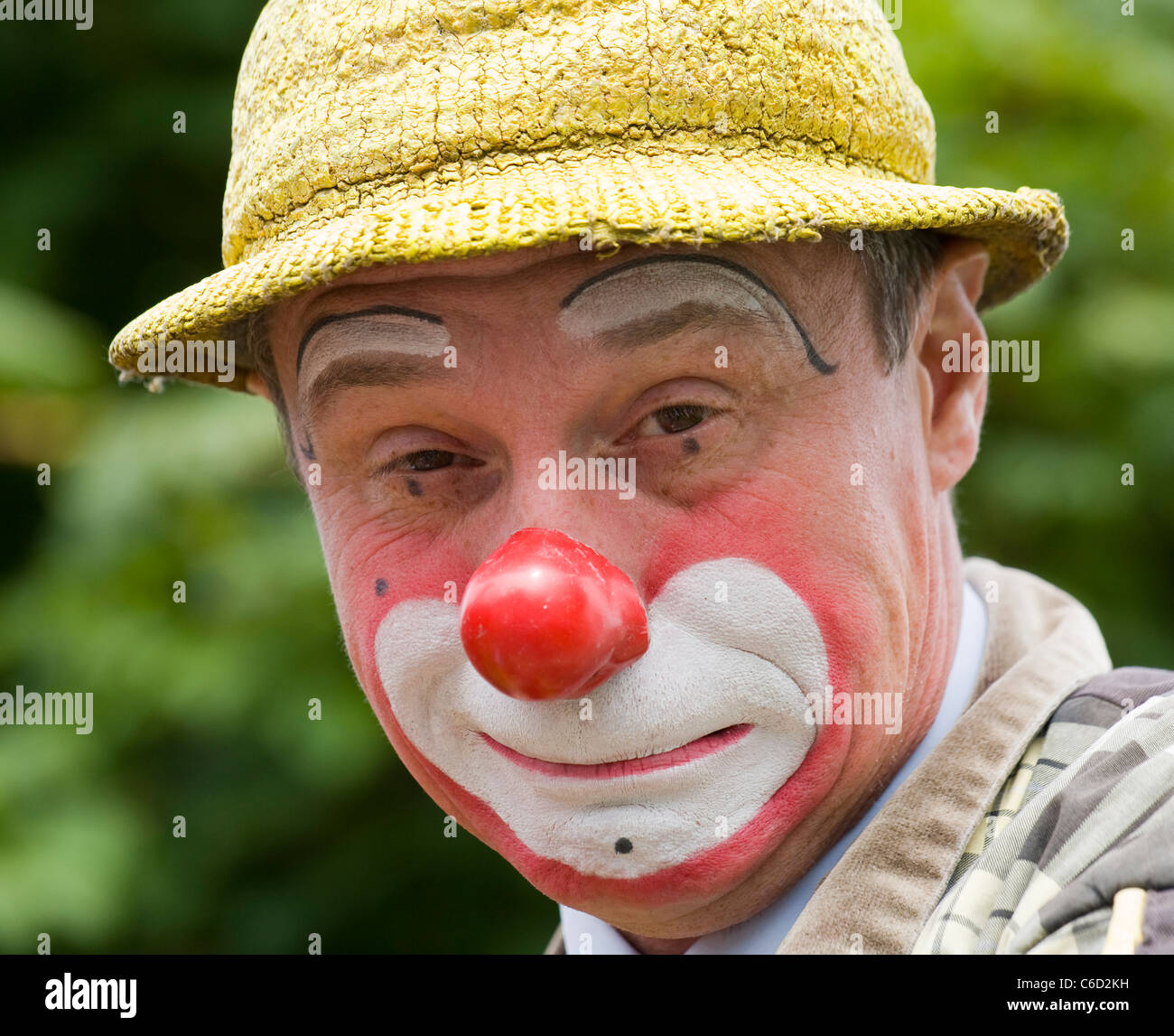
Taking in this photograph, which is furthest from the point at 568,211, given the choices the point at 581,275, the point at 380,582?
the point at 380,582

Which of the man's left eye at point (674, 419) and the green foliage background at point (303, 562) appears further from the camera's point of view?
the green foliage background at point (303, 562)

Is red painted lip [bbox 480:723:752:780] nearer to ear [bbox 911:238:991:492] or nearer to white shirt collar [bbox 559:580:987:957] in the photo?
white shirt collar [bbox 559:580:987:957]

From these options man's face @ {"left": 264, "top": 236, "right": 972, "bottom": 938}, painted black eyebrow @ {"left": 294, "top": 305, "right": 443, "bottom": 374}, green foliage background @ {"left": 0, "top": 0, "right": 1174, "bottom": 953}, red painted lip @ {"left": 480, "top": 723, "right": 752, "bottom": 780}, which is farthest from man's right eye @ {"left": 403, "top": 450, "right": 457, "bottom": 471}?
green foliage background @ {"left": 0, "top": 0, "right": 1174, "bottom": 953}

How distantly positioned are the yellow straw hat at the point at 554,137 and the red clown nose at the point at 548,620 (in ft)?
1.03

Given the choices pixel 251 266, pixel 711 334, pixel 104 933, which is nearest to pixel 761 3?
pixel 711 334

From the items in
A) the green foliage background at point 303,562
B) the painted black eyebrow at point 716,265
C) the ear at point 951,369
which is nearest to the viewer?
the painted black eyebrow at point 716,265

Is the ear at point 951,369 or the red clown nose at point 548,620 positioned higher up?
the ear at point 951,369

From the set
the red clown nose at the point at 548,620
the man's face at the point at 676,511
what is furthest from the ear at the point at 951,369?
the red clown nose at the point at 548,620

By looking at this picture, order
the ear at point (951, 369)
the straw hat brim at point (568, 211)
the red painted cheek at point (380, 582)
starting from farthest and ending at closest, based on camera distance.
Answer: the ear at point (951, 369) → the red painted cheek at point (380, 582) → the straw hat brim at point (568, 211)

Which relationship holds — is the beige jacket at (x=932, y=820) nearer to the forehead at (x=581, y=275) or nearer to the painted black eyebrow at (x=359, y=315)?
the forehead at (x=581, y=275)

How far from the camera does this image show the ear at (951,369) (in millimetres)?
1683

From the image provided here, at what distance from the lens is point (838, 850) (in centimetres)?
159
